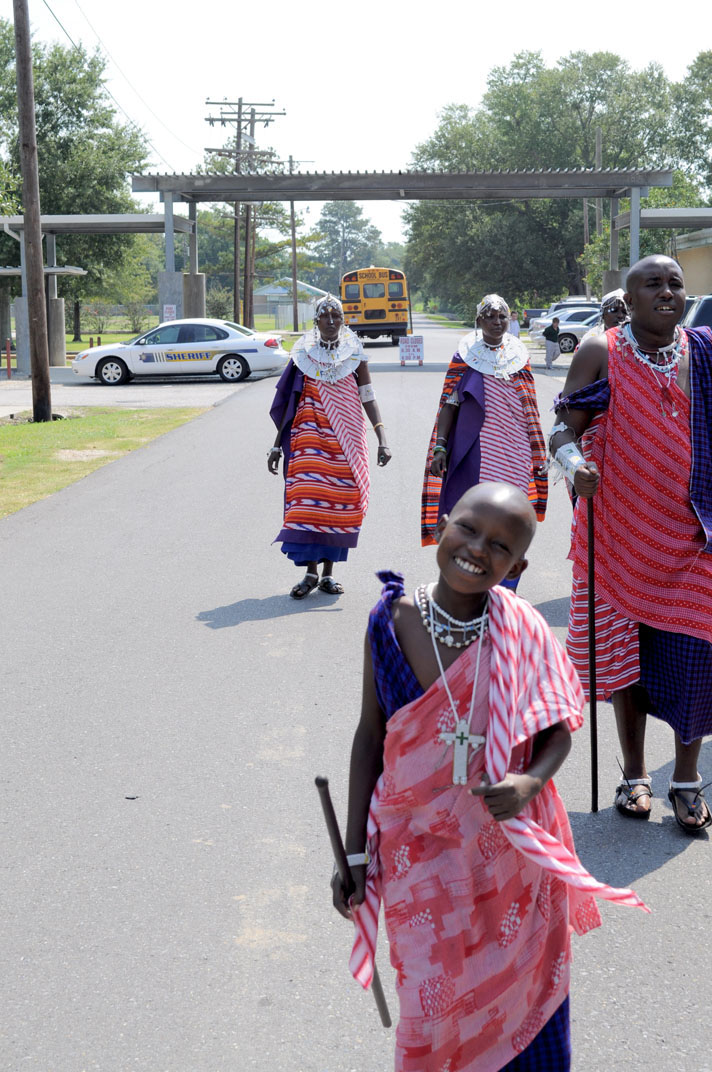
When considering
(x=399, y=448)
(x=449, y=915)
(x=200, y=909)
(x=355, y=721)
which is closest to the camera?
(x=449, y=915)

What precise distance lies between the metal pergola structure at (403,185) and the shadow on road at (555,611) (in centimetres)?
2631

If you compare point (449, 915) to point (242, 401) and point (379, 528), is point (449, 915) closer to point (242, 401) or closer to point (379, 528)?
point (379, 528)

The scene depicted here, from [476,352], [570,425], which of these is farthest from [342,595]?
[570,425]

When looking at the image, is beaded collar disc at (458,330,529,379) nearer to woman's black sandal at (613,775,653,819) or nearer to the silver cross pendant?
woman's black sandal at (613,775,653,819)

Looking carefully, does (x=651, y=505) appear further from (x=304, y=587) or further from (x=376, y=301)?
(x=376, y=301)

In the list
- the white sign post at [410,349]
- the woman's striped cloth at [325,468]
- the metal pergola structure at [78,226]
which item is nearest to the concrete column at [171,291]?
the metal pergola structure at [78,226]

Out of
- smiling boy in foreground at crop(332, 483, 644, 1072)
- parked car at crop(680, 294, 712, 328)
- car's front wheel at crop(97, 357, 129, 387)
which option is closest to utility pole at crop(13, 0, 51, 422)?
car's front wheel at crop(97, 357, 129, 387)

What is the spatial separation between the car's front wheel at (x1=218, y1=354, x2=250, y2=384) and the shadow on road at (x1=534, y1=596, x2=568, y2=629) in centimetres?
2200

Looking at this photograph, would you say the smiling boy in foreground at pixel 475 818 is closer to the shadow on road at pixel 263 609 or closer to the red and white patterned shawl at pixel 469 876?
the red and white patterned shawl at pixel 469 876

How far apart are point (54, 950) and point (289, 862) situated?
2.90 feet

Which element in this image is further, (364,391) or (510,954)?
(364,391)

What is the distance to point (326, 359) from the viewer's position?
830cm

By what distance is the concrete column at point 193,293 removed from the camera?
36781 millimetres

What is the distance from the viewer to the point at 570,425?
14.9ft
